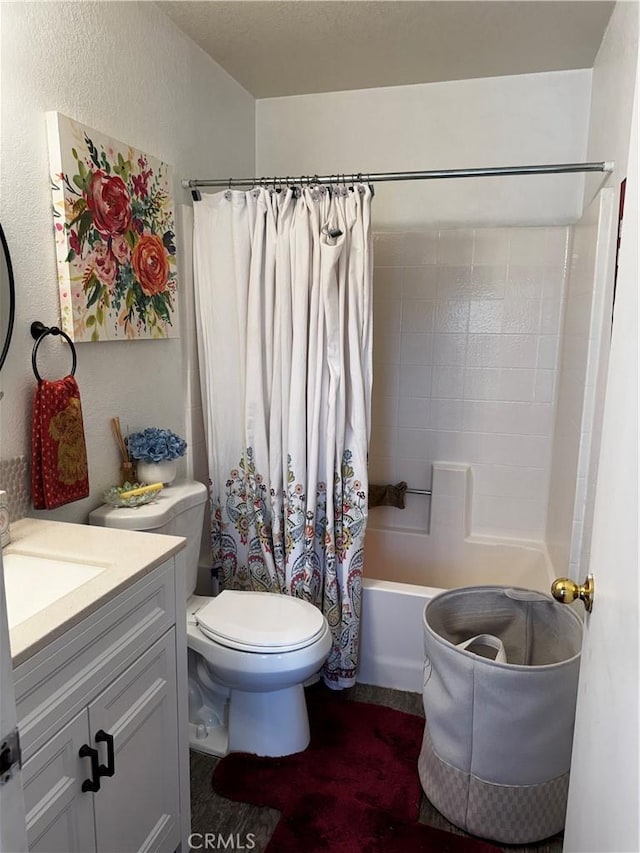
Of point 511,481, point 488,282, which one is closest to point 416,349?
point 488,282

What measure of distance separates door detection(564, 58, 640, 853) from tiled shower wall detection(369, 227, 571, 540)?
175cm

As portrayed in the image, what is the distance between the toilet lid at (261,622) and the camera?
68.7 inches

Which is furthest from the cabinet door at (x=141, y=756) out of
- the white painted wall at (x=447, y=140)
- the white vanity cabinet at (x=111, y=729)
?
the white painted wall at (x=447, y=140)

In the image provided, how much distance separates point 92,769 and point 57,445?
778 millimetres

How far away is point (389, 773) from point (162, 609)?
0.98m

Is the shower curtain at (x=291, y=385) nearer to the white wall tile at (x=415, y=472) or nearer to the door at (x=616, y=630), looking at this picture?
the white wall tile at (x=415, y=472)

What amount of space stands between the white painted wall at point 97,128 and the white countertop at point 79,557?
0.23m

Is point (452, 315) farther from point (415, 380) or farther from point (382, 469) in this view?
point (382, 469)

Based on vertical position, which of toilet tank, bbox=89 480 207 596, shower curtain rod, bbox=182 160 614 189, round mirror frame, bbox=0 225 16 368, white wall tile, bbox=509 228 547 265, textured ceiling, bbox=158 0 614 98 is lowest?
toilet tank, bbox=89 480 207 596

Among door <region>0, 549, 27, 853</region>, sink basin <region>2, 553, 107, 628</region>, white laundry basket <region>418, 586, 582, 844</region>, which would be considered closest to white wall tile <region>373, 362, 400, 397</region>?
white laundry basket <region>418, 586, 582, 844</region>

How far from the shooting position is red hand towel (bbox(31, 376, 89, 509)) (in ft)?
5.05

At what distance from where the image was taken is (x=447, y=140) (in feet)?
8.73

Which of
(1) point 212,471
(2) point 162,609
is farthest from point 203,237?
(2) point 162,609

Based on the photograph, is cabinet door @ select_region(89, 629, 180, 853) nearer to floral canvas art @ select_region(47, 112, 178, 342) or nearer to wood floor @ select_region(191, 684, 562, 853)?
wood floor @ select_region(191, 684, 562, 853)
